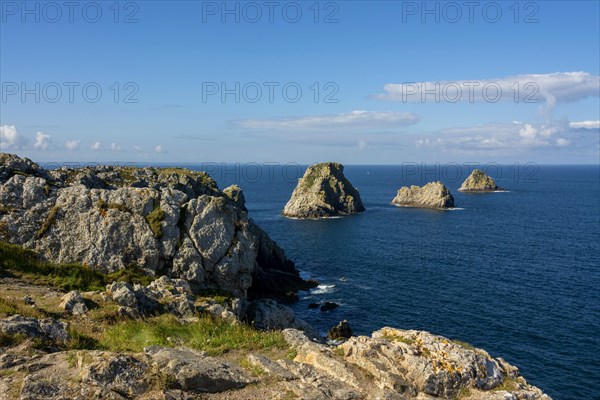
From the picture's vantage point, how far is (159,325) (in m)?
17.3

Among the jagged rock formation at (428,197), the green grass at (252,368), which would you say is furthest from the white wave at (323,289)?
the jagged rock formation at (428,197)

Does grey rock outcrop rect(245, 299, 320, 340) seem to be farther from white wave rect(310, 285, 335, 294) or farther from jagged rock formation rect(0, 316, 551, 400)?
jagged rock formation rect(0, 316, 551, 400)

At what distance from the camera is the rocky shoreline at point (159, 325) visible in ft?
35.7

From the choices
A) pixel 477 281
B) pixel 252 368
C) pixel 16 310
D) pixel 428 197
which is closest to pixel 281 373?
pixel 252 368

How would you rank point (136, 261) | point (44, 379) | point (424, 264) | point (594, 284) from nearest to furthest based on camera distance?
point (44, 379) → point (136, 261) → point (594, 284) → point (424, 264)

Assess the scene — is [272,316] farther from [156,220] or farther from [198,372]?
[198,372]

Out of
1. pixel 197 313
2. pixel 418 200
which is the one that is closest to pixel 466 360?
pixel 197 313

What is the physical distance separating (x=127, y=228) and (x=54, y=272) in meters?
7.86

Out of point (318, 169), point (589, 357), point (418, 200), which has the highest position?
point (318, 169)

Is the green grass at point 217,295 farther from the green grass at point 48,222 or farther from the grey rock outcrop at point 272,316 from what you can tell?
the green grass at point 48,222

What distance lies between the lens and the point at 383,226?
5049 inches

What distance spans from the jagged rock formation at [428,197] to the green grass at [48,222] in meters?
153

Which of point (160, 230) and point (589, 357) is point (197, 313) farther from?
point (589, 357)

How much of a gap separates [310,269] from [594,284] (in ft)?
163
